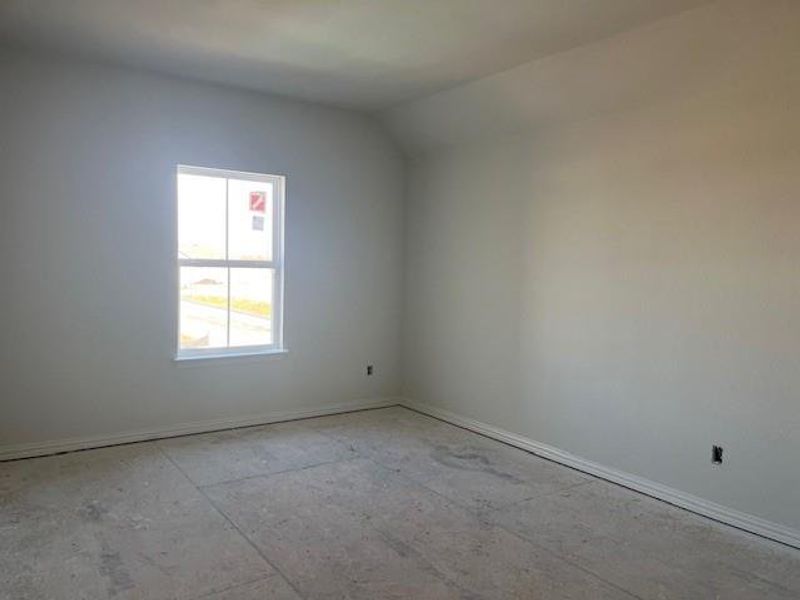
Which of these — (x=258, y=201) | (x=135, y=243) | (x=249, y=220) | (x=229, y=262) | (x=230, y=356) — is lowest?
(x=230, y=356)

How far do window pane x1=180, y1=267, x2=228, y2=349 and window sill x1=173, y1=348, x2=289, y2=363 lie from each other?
77 mm

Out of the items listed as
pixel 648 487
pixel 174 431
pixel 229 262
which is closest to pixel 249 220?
pixel 229 262

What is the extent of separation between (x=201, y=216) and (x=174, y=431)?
1626mm

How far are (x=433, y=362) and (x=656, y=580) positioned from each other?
287 centimetres

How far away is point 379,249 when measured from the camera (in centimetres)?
537

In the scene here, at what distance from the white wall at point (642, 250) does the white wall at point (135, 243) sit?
947 millimetres

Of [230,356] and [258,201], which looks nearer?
[230,356]

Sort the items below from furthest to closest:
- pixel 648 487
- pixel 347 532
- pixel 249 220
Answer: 1. pixel 249 220
2. pixel 648 487
3. pixel 347 532

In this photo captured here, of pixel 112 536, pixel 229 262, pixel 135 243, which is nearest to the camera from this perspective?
pixel 112 536

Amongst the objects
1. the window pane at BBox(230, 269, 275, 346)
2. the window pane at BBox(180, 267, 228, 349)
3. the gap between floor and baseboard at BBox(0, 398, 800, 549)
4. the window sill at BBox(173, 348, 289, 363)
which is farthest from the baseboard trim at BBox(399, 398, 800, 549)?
the window pane at BBox(180, 267, 228, 349)

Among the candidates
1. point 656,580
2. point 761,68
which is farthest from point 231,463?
point 761,68

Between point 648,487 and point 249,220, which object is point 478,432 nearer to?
point 648,487

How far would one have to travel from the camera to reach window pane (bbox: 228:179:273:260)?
4602 mm

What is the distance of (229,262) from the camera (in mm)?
4578
